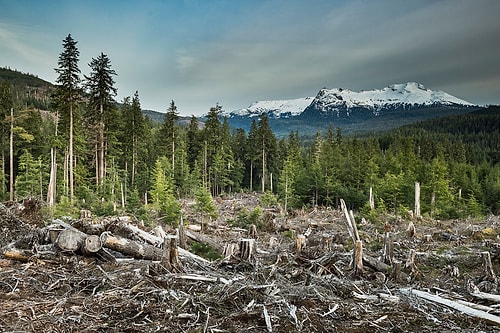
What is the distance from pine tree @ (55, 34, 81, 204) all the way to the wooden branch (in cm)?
2565

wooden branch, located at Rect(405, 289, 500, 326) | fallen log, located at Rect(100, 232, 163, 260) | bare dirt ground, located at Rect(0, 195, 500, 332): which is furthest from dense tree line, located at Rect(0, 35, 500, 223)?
wooden branch, located at Rect(405, 289, 500, 326)

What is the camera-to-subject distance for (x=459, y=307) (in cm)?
620

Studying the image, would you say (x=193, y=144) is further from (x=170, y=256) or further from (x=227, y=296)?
(x=227, y=296)

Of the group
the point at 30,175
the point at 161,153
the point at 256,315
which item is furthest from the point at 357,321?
the point at 161,153

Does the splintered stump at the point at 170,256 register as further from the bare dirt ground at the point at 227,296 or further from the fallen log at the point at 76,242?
the fallen log at the point at 76,242

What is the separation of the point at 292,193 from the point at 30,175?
1117 inches

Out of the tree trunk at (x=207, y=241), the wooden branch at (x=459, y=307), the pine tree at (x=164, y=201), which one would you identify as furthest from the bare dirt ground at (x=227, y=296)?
the pine tree at (x=164, y=201)

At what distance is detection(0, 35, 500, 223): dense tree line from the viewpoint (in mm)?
28500

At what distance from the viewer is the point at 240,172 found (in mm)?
59719

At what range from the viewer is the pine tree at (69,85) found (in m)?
26.3

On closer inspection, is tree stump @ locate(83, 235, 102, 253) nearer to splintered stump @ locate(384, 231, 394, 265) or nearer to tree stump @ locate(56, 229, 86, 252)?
tree stump @ locate(56, 229, 86, 252)

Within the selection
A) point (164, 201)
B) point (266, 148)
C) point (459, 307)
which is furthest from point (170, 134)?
point (459, 307)

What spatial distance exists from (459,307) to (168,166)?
40424 millimetres

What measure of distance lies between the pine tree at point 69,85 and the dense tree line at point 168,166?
8 centimetres
